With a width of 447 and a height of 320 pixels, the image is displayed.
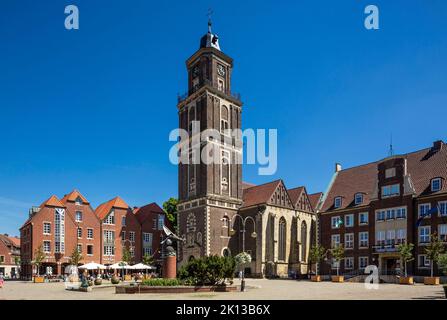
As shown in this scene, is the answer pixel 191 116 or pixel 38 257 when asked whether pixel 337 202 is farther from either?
pixel 38 257

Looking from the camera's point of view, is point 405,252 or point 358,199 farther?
point 358,199

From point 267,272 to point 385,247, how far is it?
61.2 feet

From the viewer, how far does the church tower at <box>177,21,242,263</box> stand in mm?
62906

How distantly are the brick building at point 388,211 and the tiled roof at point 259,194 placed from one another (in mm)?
9465

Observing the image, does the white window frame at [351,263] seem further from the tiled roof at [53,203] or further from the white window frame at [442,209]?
the tiled roof at [53,203]

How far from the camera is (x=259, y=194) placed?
218 ft

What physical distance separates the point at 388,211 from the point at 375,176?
24.6 feet

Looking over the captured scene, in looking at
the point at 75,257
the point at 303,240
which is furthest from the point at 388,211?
the point at 75,257

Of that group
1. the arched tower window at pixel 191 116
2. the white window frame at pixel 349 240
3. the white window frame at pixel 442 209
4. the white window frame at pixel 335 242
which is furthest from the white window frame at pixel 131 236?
the white window frame at pixel 442 209

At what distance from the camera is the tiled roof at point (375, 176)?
4644 cm

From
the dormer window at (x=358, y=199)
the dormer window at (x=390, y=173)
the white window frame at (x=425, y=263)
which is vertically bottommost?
the white window frame at (x=425, y=263)

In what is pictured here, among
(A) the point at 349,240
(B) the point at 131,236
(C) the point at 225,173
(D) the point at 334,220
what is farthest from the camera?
(B) the point at 131,236
